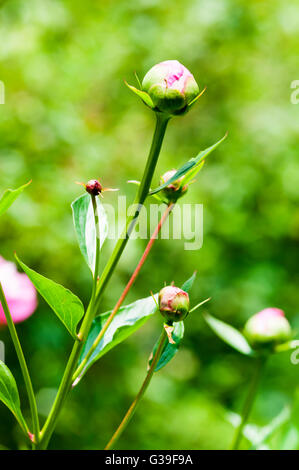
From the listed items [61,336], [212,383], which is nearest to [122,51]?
[61,336]

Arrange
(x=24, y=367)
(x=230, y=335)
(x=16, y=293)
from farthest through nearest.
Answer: (x=16, y=293), (x=230, y=335), (x=24, y=367)

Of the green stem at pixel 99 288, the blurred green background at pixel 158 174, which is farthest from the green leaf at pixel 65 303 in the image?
the blurred green background at pixel 158 174

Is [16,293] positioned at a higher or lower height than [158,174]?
lower

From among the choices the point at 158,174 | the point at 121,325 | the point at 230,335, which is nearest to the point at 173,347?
the point at 121,325

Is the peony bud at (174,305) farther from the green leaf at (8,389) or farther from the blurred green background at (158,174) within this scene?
the blurred green background at (158,174)

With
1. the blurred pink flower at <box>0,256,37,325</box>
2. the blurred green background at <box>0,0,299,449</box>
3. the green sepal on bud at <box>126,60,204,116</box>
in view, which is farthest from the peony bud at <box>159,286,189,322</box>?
the blurred green background at <box>0,0,299,449</box>

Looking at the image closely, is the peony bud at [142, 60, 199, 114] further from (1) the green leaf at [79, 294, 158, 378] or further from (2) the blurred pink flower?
(2) the blurred pink flower

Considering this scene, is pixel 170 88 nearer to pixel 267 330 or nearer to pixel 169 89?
pixel 169 89
